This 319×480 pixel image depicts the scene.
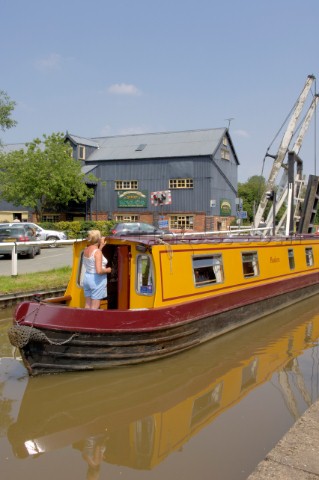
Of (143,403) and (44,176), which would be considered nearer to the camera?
(143,403)

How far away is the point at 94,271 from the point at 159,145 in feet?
106

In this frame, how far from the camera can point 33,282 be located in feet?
39.2

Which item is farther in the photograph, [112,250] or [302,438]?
[112,250]

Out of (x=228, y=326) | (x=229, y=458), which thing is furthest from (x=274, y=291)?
(x=229, y=458)

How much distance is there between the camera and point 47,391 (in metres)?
6.13

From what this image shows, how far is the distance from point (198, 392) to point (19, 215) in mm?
37162

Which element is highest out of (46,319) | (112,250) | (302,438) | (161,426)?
(112,250)

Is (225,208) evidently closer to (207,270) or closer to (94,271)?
(207,270)

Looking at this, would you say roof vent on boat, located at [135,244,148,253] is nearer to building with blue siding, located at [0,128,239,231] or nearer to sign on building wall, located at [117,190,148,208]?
building with blue siding, located at [0,128,239,231]

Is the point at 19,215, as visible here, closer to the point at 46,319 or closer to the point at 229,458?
the point at 46,319

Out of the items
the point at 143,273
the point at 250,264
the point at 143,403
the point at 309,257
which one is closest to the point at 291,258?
the point at 309,257

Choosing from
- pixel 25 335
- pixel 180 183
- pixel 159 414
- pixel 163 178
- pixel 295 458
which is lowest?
pixel 159 414

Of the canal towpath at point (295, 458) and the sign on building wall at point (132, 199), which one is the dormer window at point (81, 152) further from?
the canal towpath at point (295, 458)

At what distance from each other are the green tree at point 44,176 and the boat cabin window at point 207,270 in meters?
26.8
